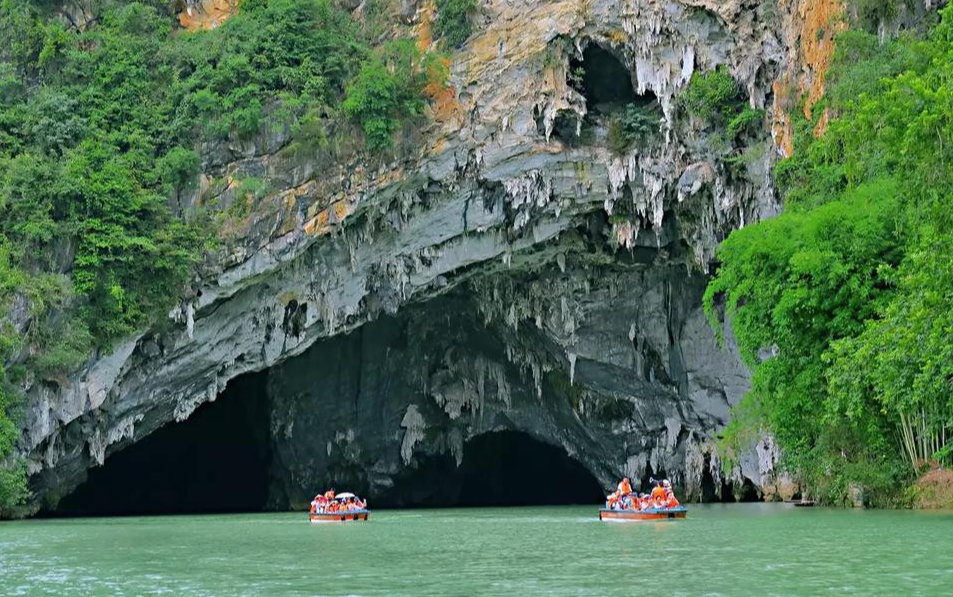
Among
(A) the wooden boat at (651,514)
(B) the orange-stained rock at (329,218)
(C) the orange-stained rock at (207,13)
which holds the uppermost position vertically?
(C) the orange-stained rock at (207,13)

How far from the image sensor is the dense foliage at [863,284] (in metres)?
18.8

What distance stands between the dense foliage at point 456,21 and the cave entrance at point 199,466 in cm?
1462

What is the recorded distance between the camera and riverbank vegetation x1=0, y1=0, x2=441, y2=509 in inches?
1238

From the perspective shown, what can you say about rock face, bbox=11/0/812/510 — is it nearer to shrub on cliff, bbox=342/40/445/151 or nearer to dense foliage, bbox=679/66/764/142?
dense foliage, bbox=679/66/764/142

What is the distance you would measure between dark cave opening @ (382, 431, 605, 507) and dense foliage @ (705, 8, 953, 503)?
1640 cm

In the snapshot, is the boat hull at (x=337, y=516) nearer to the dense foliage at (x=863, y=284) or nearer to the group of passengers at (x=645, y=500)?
the group of passengers at (x=645, y=500)

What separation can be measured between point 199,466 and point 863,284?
96.3ft

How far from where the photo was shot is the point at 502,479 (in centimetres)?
4569

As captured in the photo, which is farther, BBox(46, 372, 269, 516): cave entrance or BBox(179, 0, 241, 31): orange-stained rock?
BBox(46, 372, 269, 516): cave entrance

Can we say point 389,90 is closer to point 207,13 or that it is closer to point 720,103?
point 207,13

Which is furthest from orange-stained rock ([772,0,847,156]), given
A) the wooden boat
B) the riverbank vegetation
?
the wooden boat

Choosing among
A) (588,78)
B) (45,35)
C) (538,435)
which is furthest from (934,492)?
(45,35)

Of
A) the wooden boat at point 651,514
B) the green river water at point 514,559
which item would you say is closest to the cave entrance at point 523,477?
the wooden boat at point 651,514

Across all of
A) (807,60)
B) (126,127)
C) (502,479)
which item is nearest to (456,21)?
(126,127)
